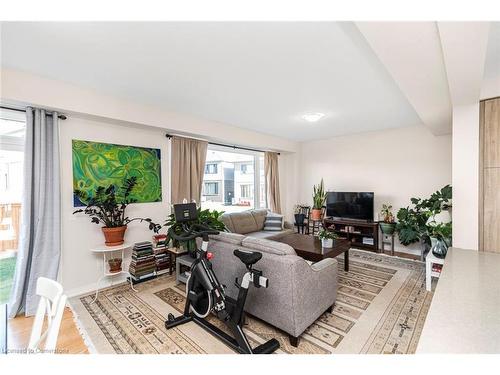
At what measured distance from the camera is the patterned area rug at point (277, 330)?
6.24 ft

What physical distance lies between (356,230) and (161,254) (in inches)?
148

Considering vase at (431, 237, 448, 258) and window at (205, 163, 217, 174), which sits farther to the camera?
window at (205, 163, 217, 174)

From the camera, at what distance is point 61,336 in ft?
6.75

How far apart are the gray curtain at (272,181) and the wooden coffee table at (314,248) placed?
1782 millimetres

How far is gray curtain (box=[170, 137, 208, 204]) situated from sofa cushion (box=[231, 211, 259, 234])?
2.62ft

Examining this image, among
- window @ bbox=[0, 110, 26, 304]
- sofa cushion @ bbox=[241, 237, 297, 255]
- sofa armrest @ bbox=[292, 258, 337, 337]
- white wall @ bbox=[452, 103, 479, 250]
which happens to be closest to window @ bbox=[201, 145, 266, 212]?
sofa cushion @ bbox=[241, 237, 297, 255]

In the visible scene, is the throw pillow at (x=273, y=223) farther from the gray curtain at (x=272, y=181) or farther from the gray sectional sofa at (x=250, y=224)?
the gray curtain at (x=272, y=181)

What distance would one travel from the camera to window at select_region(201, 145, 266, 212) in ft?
15.2

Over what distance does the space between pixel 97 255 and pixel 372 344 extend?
132 inches

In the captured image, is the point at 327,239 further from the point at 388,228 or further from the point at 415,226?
the point at 388,228

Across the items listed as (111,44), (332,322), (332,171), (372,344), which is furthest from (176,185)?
(332,171)

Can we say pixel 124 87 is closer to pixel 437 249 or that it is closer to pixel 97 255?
pixel 97 255

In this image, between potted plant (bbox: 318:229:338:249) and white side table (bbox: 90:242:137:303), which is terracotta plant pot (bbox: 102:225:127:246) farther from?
potted plant (bbox: 318:229:338:249)
